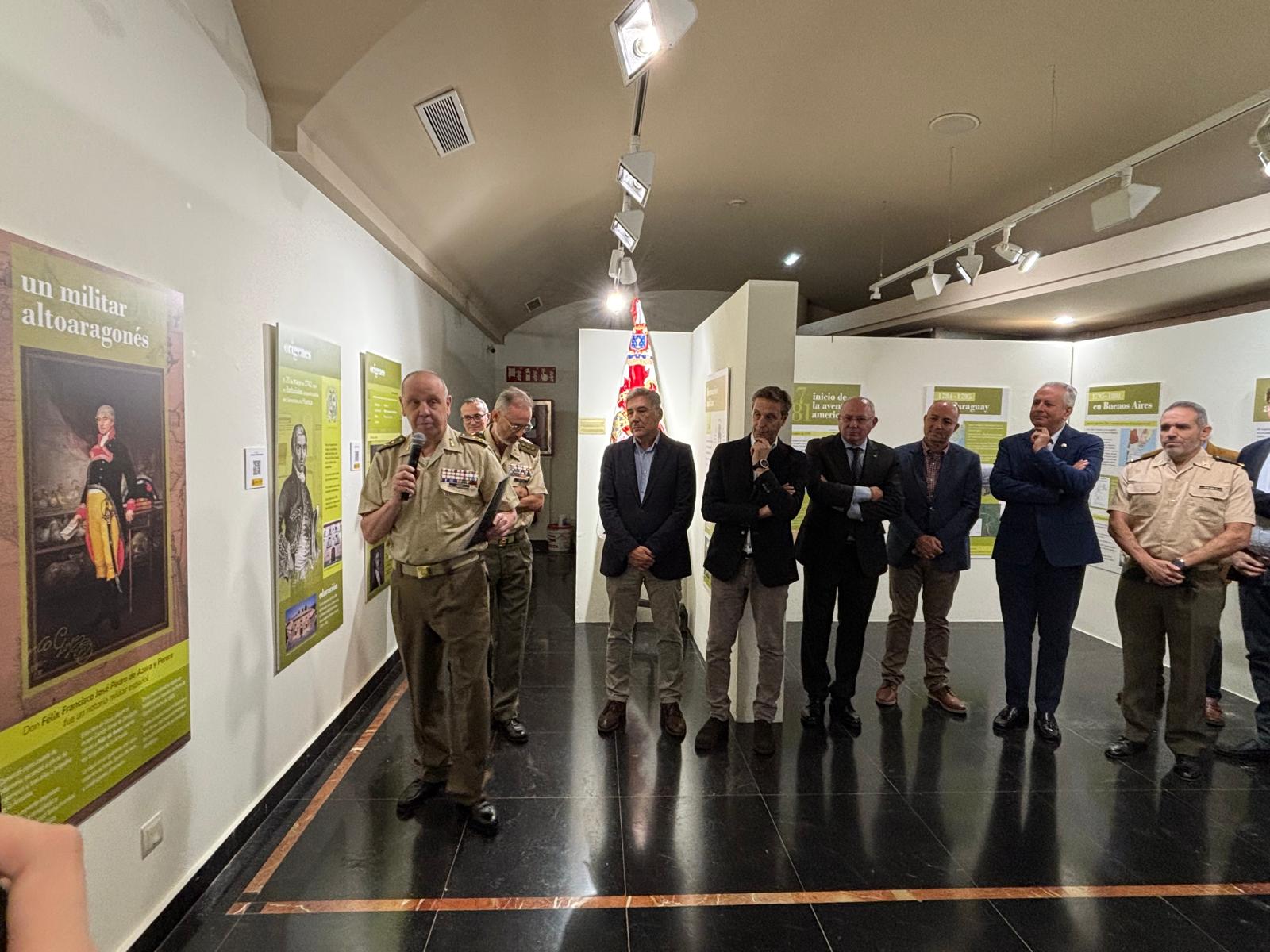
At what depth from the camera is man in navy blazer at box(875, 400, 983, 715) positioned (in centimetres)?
363

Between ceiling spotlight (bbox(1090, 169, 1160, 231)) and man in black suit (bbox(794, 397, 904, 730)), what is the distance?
155 centimetres

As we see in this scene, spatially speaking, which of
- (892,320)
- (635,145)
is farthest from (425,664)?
(892,320)

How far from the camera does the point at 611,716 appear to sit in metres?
3.35

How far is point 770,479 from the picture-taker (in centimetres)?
306

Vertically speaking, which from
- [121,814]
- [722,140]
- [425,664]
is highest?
[722,140]

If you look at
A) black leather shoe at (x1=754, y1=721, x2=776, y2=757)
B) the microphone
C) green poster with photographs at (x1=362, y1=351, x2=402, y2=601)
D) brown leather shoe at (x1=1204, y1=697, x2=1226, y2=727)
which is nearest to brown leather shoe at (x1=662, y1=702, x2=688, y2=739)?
black leather shoe at (x1=754, y1=721, x2=776, y2=757)

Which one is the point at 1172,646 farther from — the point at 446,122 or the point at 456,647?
the point at 446,122

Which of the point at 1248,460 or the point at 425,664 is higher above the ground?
the point at 1248,460

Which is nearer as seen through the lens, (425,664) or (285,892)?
(285,892)

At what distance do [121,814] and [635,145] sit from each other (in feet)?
10.3

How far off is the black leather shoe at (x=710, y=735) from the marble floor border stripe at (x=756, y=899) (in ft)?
3.26

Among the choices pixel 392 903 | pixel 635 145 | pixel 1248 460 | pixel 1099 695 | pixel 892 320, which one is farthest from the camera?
pixel 892 320

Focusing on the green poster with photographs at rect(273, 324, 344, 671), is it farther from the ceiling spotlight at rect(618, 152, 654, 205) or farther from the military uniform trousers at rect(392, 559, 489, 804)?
the ceiling spotlight at rect(618, 152, 654, 205)

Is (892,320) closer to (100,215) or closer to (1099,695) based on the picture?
(1099,695)
